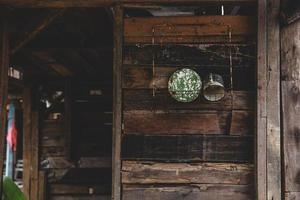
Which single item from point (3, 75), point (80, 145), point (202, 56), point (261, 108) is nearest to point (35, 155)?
point (80, 145)

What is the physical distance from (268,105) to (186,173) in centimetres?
82

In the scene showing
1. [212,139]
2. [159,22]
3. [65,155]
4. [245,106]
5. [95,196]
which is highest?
[159,22]

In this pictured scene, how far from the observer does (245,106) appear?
3486 mm

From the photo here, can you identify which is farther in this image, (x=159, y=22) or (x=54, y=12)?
(x=54, y=12)

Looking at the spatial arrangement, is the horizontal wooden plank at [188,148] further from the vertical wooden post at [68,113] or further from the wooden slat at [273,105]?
the vertical wooden post at [68,113]

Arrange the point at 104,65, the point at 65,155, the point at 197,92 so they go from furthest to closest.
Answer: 1. the point at 65,155
2. the point at 104,65
3. the point at 197,92

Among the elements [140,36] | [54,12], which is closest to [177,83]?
[140,36]

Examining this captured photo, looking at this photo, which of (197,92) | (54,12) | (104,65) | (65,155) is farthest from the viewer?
(65,155)

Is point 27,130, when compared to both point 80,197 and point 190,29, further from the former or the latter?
point 190,29

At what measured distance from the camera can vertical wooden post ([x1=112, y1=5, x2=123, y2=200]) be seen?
3426mm

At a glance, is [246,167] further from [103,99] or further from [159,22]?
[103,99]

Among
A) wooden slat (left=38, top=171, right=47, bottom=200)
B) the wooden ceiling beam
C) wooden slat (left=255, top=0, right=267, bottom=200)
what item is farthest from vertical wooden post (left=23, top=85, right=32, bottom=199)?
wooden slat (left=255, top=0, right=267, bottom=200)

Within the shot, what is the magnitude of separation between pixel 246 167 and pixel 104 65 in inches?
187

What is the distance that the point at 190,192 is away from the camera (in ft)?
11.3
